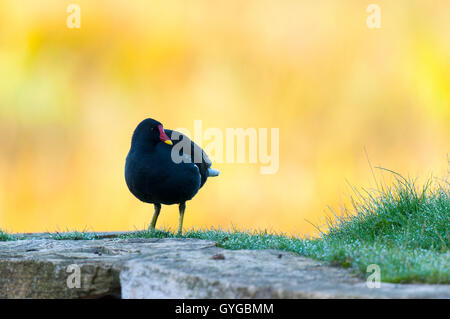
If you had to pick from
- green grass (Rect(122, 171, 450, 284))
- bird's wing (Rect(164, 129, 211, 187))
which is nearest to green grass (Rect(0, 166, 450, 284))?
green grass (Rect(122, 171, 450, 284))

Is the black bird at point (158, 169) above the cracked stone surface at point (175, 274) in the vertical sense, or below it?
above

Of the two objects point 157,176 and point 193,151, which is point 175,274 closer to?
point 157,176

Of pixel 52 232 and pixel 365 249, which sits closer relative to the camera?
pixel 365 249

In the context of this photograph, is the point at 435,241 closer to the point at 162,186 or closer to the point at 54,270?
the point at 162,186

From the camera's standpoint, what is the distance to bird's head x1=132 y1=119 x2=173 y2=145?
18.3 feet

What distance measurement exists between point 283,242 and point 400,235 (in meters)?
0.96

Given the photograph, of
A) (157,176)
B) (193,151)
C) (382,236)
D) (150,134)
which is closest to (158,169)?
(157,176)

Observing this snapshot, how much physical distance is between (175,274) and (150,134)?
2.46 meters

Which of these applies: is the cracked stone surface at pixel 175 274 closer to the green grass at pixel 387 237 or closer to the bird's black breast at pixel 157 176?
the green grass at pixel 387 237

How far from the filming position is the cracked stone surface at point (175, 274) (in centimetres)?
305

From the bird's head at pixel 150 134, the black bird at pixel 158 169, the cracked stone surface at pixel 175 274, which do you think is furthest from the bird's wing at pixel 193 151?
the cracked stone surface at pixel 175 274

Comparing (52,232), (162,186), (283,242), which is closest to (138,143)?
(162,186)

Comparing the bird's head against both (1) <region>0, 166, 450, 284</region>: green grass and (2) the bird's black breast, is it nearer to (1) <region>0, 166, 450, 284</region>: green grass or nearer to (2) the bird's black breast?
(2) the bird's black breast

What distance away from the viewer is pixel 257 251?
4.17 meters
